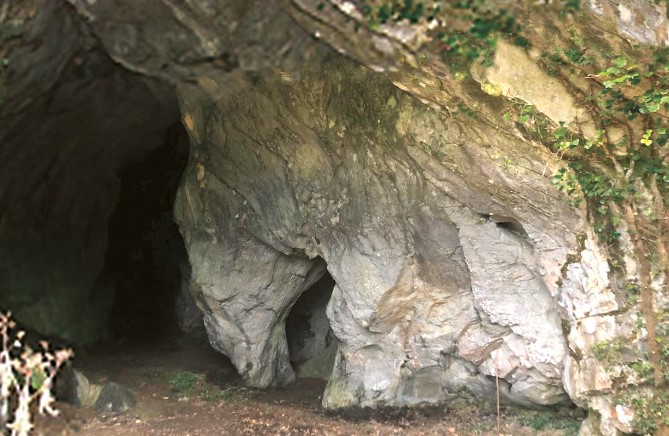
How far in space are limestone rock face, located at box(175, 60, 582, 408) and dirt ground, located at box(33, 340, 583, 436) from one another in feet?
1.25

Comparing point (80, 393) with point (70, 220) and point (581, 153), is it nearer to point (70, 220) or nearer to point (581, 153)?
point (70, 220)

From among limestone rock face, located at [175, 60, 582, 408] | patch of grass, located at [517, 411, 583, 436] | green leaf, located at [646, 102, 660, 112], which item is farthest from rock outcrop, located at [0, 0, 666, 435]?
green leaf, located at [646, 102, 660, 112]

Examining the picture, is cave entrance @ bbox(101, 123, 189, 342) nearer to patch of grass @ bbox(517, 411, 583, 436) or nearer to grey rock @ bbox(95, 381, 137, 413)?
grey rock @ bbox(95, 381, 137, 413)

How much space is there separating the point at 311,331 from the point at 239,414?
3.82 meters

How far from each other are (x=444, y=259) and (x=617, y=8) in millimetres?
4299

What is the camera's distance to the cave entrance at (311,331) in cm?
1168

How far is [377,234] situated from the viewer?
28.0 ft

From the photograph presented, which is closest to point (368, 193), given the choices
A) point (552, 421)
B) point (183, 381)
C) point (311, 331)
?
point (552, 421)

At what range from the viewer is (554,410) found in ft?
25.8

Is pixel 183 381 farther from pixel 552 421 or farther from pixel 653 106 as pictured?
pixel 653 106

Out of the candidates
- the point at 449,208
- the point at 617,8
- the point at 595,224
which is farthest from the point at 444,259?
the point at 617,8

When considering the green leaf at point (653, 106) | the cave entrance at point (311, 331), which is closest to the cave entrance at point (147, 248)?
the cave entrance at point (311, 331)

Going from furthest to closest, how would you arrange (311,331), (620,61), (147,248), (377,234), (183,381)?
A: (147,248), (311,331), (183,381), (377,234), (620,61)

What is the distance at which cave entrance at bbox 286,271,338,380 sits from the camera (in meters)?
11.7
